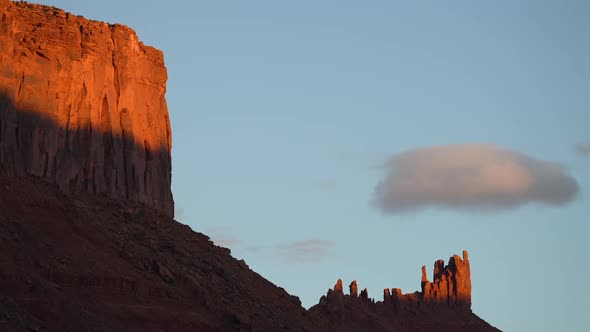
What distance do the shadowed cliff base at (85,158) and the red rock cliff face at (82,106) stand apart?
6 cm

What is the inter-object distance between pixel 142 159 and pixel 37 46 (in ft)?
39.1

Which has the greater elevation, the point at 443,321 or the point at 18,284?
the point at 443,321

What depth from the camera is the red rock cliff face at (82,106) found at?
88750 mm

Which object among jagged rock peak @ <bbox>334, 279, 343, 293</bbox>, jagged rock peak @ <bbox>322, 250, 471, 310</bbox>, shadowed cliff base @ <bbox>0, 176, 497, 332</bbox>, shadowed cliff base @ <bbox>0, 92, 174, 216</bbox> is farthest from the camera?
jagged rock peak @ <bbox>322, 250, 471, 310</bbox>

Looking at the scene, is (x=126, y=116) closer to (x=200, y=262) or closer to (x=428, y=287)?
(x=200, y=262)

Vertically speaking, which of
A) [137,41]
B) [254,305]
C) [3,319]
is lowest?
[3,319]

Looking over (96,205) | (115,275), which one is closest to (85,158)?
(96,205)

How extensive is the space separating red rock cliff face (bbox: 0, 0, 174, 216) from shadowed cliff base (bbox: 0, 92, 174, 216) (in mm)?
59

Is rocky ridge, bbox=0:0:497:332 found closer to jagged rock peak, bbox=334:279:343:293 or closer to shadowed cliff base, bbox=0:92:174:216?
shadowed cliff base, bbox=0:92:174:216

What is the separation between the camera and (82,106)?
93.8 meters

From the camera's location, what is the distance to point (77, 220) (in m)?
84.0

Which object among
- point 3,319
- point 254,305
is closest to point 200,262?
point 254,305

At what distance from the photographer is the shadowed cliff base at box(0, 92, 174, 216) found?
87.4 m

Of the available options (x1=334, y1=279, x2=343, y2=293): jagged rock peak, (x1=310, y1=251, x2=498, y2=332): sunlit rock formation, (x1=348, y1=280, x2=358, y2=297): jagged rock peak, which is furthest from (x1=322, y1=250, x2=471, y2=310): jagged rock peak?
(x1=334, y1=279, x2=343, y2=293): jagged rock peak
